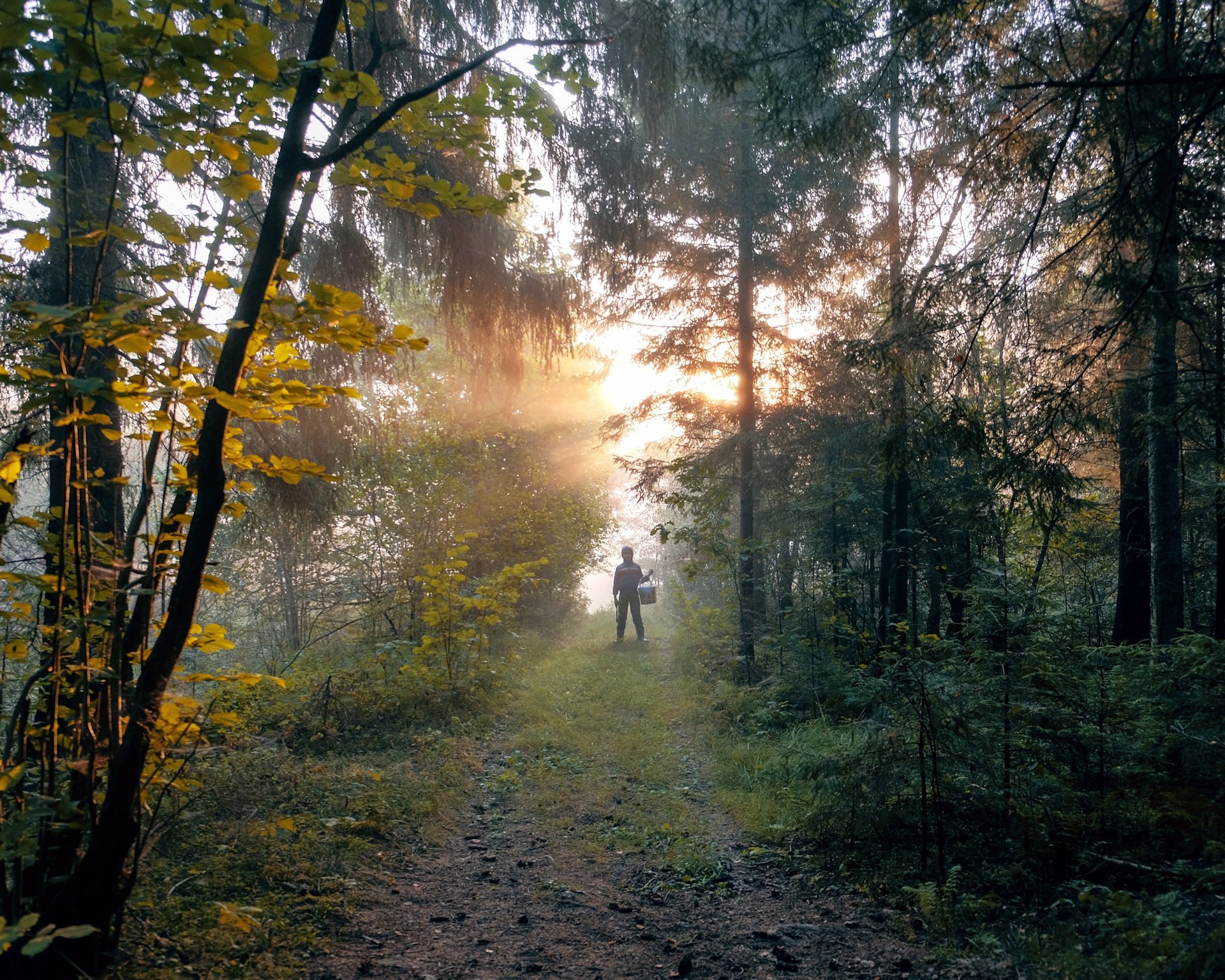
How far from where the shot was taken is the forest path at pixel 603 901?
139 inches

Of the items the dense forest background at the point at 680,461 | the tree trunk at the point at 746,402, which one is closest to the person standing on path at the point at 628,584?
the tree trunk at the point at 746,402

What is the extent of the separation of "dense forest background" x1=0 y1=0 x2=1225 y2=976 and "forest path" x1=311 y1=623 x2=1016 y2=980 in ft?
1.42

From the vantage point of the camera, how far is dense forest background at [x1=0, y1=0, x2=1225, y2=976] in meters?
2.77

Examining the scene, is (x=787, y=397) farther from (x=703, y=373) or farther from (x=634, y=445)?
(x=634, y=445)

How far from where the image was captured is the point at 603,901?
14.2ft

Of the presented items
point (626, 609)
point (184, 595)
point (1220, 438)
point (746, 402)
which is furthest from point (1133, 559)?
point (184, 595)

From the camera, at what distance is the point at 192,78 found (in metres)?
2.35

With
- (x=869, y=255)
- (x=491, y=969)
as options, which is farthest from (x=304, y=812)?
(x=869, y=255)

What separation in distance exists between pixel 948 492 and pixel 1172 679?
543cm

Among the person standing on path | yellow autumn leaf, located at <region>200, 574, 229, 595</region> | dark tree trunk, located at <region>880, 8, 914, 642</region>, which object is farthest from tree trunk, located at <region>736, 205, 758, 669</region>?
yellow autumn leaf, located at <region>200, 574, 229, 595</region>

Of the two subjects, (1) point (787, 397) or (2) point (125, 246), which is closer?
(2) point (125, 246)

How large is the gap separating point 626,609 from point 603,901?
37.3 ft

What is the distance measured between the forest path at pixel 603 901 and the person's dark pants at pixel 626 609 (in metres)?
8.05

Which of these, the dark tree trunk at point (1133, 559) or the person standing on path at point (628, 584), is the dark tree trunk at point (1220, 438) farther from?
the person standing on path at point (628, 584)
